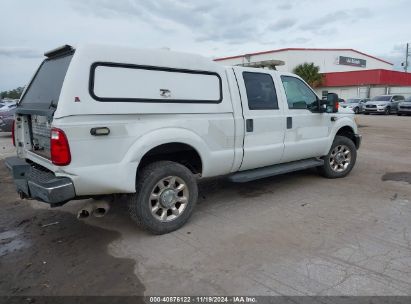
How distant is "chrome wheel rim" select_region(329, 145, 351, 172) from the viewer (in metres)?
6.46

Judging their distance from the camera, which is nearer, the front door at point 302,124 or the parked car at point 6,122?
→ the front door at point 302,124

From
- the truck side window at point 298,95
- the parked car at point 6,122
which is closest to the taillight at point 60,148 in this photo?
the truck side window at point 298,95

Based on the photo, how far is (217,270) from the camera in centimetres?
335

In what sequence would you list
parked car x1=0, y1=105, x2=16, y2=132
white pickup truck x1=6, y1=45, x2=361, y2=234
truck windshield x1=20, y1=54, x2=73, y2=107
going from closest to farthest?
white pickup truck x1=6, y1=45, x2=361, y2=234, truck windshield x1=20, y1=54, x2=73, y2=107, parked car x1=0, y1=105, x2=16, y2=132

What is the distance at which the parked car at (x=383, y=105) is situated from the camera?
89.1ft

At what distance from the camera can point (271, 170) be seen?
17.5ft

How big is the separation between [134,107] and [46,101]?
3.29 feet

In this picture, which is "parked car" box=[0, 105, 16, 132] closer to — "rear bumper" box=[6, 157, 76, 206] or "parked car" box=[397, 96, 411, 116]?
"rear bumper" box=[6, 157, 76, 206]

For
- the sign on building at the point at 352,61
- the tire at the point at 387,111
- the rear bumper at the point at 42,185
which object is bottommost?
the tire at the point at 387,111

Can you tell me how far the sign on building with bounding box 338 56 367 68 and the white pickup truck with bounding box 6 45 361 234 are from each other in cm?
5285

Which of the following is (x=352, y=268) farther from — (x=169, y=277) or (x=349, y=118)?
(x=349, y=118)

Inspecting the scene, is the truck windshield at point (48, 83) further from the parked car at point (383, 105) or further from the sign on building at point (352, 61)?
the sign on building at point (352, 61)

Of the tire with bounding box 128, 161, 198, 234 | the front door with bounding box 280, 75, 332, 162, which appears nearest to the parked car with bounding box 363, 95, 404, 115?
the front door with bounding box 280, 75, 332, 162

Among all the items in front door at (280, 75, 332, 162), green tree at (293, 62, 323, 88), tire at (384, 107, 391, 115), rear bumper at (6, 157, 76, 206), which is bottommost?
tire at (384, 107, 391, 115)
